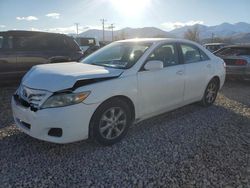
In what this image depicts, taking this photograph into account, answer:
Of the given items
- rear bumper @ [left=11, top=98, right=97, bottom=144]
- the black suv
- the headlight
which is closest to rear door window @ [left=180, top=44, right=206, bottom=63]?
rear bumper @ [left=11, top=98, right=97, bottom=144]

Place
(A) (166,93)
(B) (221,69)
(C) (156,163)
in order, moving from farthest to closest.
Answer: (B) (221,69), (A) (166,93), (C) (156,163)

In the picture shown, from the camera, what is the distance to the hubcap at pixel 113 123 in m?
3.67

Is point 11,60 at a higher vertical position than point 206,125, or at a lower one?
higher

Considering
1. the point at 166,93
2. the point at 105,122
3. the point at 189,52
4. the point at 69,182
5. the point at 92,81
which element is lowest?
the point at 69,182

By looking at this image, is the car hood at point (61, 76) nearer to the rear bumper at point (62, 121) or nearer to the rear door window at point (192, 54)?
the rear bumper at point (62, 121)

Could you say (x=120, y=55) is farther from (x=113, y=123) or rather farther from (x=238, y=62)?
(x=238, y=62)

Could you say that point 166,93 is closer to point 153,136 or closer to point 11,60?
point 153,136

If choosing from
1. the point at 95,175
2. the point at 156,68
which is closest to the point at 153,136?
the point at 156,68

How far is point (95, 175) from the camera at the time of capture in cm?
308

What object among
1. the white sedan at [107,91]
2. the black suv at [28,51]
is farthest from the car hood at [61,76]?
the black suv at [28,51]

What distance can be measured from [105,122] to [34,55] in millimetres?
4864

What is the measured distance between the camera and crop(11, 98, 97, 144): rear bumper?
127 inches

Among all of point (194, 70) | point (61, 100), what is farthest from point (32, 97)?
point (194, 70)

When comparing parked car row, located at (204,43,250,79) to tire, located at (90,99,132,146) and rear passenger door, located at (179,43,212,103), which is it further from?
tire, located at (90,99,132,146)
